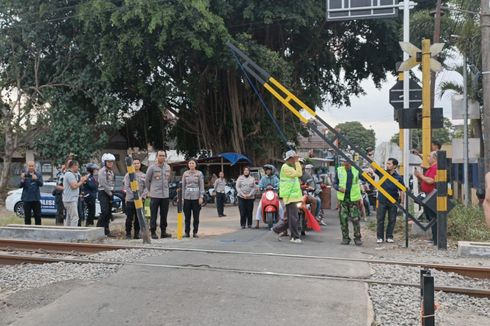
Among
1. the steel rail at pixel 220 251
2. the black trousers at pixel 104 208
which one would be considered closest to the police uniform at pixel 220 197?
the black trousers at pixel 104 208

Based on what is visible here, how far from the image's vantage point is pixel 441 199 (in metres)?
9.20

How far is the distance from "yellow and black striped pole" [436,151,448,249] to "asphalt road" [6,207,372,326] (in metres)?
2.41

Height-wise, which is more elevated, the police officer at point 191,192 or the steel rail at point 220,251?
the police officer at point 191,192

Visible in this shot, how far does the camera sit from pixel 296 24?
22.3 metres

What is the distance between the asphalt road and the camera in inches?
206

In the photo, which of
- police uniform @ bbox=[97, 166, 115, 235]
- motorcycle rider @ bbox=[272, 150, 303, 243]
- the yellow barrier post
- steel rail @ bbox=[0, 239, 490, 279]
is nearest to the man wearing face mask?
motorcycle rider @ bbox=[272, 150, 303, 243]

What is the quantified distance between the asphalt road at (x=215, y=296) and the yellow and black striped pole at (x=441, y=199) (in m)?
2.41

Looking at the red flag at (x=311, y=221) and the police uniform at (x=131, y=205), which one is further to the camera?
the red flag at (x=311, y=221)

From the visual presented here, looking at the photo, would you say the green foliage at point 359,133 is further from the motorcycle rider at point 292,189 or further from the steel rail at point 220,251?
the steel rail at point 220,251

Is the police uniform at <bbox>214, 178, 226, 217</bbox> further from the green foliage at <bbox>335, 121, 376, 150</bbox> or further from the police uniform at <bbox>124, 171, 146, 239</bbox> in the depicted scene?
the green foliage at <bbox>335, 121, 376, 150</bbox>

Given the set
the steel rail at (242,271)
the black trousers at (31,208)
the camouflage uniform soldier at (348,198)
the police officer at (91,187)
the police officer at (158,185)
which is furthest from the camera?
the police officer at (91,187)

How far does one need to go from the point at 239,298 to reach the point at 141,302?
1094 millimetres

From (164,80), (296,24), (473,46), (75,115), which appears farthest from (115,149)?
(473,46)

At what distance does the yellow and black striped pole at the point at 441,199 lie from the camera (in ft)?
30.0
